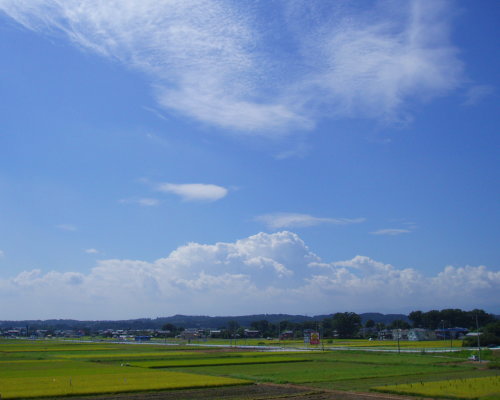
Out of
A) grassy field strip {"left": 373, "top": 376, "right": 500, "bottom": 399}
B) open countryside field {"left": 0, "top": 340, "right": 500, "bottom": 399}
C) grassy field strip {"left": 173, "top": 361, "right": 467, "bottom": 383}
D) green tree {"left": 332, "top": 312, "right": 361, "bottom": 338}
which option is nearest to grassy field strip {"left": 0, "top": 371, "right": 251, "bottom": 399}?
open countryside field {"left": 0, "top": 340, "right": 500, "bottom": 399}

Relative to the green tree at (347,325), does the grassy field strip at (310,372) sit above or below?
below

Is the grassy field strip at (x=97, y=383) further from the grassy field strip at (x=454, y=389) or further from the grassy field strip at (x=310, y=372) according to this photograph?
the grassy field strip at (x=454, y=389)

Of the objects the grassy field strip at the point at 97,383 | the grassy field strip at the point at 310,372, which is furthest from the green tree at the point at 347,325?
the grassy field strip at the point at 97,383

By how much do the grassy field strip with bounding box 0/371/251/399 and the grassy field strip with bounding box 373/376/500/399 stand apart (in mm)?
11559

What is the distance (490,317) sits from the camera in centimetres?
17662

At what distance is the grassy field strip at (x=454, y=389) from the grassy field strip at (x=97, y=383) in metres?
11.6

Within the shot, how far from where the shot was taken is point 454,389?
32.2 metres

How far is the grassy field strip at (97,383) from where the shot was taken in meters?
32.2

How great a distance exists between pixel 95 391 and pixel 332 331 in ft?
466

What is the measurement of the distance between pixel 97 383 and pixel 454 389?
24535 millimetres

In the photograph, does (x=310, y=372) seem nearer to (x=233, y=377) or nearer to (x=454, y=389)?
(x=233, y=377)

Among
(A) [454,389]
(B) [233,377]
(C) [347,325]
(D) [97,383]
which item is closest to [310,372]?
(B) [233,377]

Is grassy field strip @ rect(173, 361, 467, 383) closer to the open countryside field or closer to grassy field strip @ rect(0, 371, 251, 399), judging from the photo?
the open countryside field

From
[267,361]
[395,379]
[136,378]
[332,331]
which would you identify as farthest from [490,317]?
[136,378]
